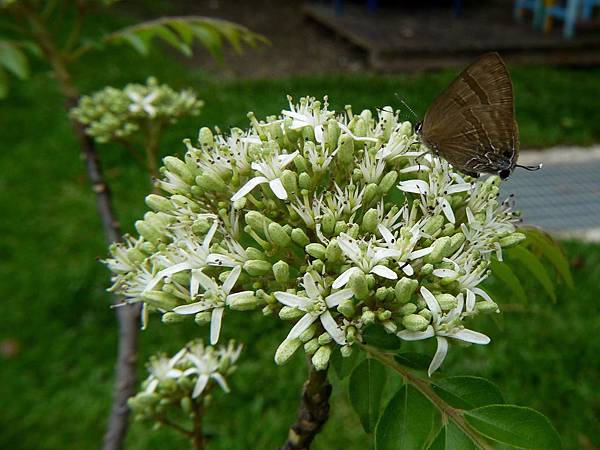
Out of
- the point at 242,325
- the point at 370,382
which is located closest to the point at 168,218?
the point at 370,382

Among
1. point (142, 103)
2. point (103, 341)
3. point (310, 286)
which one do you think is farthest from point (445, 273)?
point (103, 341)

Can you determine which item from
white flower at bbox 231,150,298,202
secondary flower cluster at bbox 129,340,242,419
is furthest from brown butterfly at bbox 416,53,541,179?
secondary flower cluster at bbox 129,340,242,419

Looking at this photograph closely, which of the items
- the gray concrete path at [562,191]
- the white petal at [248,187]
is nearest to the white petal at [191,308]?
the white petal at [248,187]

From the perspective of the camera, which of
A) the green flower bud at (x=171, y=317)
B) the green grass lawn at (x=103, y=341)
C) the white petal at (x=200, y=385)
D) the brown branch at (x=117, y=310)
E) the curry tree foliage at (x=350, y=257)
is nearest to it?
the curry tree foliage at (x=350, y=257)

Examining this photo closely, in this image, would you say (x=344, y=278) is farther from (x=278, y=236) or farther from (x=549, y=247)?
(x=549, y=247)

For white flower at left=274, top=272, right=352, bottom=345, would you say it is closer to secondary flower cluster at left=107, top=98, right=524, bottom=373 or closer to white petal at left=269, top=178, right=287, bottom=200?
secondary flower cluster at left=107, top=98, right=524, bottom=373

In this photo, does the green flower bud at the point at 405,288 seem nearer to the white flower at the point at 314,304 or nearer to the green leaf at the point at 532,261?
the white flower at the point at 314,304
